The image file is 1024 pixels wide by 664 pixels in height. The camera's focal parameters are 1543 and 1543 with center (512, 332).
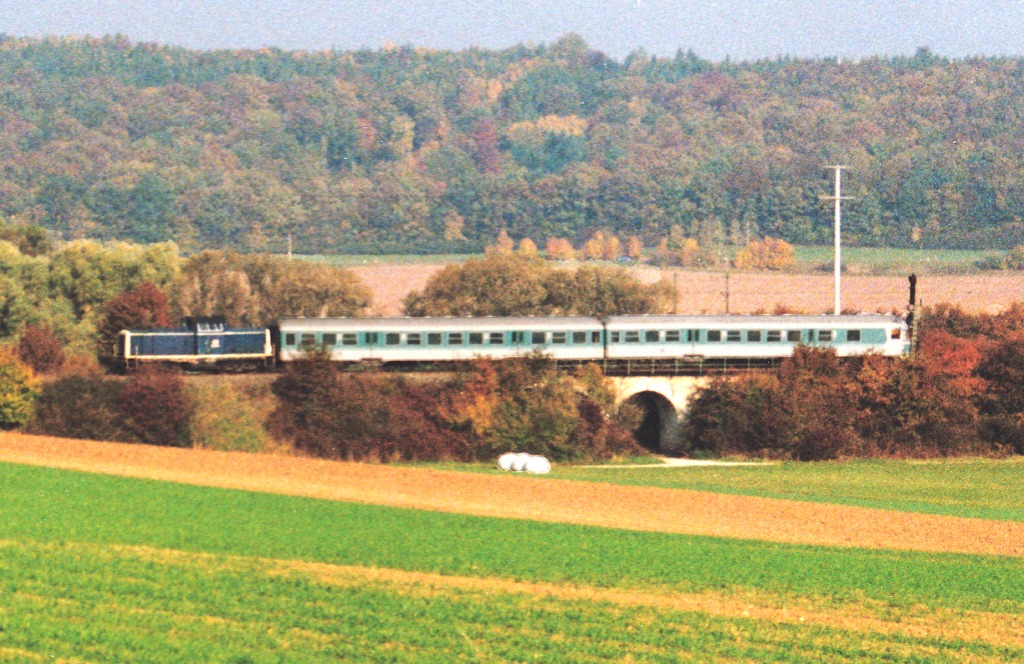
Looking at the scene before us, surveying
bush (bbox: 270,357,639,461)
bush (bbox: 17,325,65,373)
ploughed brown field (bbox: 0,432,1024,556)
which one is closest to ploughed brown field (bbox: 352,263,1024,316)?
bush (bbox: 17,325,65,373)

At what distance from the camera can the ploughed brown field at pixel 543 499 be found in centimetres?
3819

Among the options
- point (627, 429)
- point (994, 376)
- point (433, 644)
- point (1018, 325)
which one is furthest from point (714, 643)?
point (1018, 325)

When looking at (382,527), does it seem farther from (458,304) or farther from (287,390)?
(458,304)

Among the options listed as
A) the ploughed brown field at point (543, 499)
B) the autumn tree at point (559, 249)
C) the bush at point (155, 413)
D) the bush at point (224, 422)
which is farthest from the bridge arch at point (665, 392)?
the autumn tree at point (559, 249)

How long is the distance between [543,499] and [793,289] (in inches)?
3817

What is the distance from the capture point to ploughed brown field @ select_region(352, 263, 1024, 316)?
12119 centimetres

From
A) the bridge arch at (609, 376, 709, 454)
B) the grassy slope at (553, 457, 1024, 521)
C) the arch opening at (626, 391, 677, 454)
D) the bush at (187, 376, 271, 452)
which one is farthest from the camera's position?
the arch opening at (626, 391, 677, 454)

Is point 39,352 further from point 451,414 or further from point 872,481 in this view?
point 872,481

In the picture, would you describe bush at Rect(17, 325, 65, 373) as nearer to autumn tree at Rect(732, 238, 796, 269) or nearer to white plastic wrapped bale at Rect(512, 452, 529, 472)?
white plastic wrapped bale at Rect(512, 452, 529, 472)

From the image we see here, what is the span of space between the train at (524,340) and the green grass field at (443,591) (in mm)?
26301

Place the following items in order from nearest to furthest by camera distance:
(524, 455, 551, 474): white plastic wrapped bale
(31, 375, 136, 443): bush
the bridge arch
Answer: (31, 375, 136, 443): bush, (524, 455, 551, 474): white plastic wrapped bale, the bridge arch

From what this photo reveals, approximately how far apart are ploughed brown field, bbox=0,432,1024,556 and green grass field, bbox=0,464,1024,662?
2.48 meters

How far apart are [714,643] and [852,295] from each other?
108643 mm

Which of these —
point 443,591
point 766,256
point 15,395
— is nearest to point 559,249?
point 766,256
